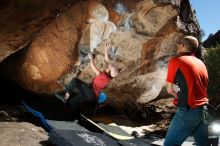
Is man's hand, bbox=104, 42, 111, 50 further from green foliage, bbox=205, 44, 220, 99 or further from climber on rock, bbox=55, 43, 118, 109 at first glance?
green foliage, bbox=205, 44, 220, 99

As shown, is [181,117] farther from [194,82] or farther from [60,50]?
[60,50]

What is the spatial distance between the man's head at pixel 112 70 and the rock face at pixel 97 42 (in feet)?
0.56

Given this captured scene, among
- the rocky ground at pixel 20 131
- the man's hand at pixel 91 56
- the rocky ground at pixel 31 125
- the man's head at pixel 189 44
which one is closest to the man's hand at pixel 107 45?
the man's hand at pixel 91 56

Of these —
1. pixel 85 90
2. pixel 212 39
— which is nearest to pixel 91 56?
pixel 85 90

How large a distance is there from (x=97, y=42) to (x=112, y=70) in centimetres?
80

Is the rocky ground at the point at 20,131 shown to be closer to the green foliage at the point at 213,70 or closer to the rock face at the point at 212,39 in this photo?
the green foliage at the point at 213,70

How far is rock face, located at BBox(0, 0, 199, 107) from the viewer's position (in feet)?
26.9

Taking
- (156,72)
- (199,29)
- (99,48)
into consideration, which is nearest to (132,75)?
(156,72)

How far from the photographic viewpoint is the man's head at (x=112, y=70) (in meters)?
8.07

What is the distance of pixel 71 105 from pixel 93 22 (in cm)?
217

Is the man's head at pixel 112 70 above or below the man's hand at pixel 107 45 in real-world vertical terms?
below

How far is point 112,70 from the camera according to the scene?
8352 mm

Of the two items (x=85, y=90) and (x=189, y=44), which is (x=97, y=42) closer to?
(x=85, y=90)

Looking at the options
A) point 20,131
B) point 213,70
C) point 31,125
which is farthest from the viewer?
point 213,70
